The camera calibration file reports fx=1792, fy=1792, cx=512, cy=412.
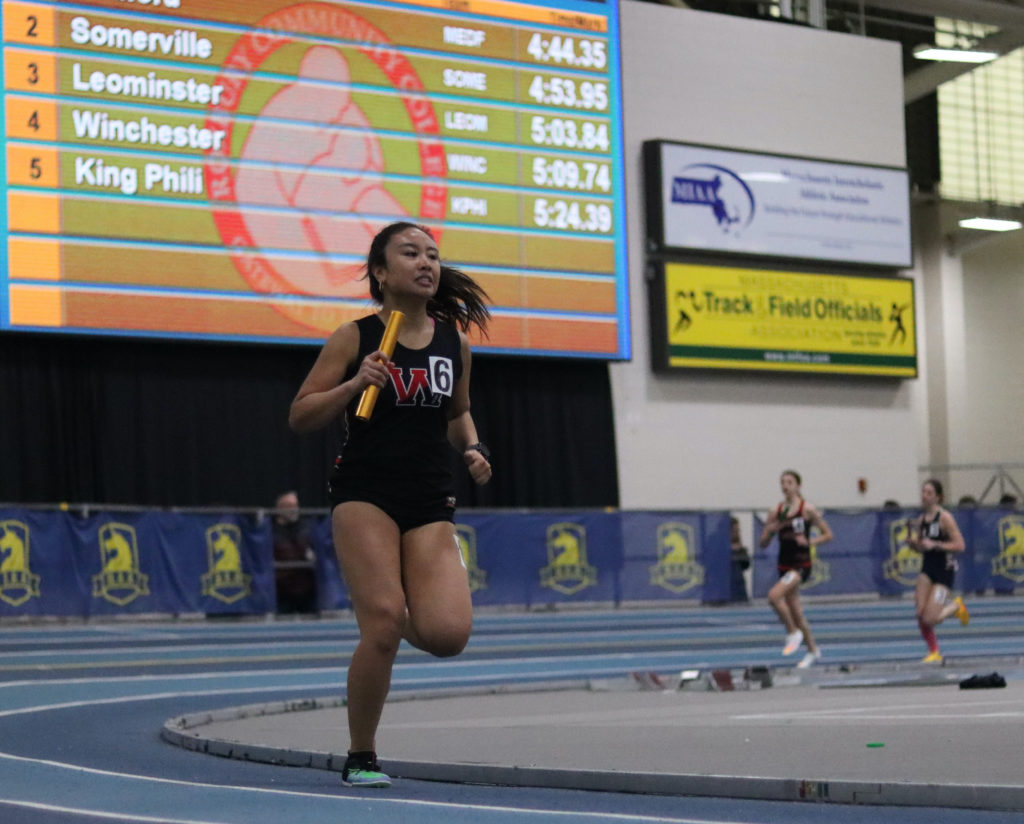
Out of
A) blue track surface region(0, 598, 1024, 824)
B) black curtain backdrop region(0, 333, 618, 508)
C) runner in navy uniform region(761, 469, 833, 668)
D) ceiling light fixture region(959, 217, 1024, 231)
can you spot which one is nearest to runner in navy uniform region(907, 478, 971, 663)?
blue track surface region(0, 598, 1024, 824)

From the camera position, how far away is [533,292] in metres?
25.4

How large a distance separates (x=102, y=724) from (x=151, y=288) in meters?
12.5

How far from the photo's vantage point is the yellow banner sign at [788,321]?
96.0 feet

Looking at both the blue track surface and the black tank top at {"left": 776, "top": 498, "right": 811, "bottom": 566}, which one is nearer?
the blue track surface

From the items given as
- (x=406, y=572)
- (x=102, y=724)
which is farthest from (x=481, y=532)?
(x=406, y=572)

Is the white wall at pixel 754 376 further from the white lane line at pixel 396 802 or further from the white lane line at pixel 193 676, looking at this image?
the white lane line at pixel 396 802

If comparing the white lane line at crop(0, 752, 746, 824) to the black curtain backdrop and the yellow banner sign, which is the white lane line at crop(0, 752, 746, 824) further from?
the yellow banner sign

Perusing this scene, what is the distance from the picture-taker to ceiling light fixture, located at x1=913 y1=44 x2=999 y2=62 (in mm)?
30219

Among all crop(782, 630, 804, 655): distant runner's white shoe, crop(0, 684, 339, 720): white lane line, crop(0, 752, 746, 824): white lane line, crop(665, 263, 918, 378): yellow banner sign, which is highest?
crop(665, 263, 918, 378): yellow banner sign

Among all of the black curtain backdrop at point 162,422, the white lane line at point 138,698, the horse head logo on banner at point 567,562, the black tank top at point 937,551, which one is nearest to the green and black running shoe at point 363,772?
the white lane line at point 138,698

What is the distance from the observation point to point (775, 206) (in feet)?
99.3

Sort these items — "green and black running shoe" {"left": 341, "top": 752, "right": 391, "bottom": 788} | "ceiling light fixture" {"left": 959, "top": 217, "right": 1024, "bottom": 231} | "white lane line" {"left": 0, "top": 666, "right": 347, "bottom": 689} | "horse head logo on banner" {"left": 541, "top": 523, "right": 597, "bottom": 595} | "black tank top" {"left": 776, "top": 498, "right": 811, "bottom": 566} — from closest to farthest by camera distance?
"green and black running shoe" {"left": 341, "top": 752, "right": 391, "bottom": 788}, "white lane line" {"left": 0, "top": 666, "right": 347, "bottom": 689}, "black tank top" {"left": 776, "top": 498, "right": 811, "bottom": 566}, "horse head logo on banner" {"left": 541, "top": 523, "right": 597, "bottom": 595}, "ceiling light fixture" {"left": 959, "top": 217, "right": 1024, "bottom": 231}

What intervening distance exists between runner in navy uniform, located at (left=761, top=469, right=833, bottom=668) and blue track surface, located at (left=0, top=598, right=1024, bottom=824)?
0.40 m

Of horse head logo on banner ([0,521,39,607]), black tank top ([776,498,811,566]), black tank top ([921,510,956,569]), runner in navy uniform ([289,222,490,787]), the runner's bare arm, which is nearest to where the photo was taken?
the runner's bare arm
